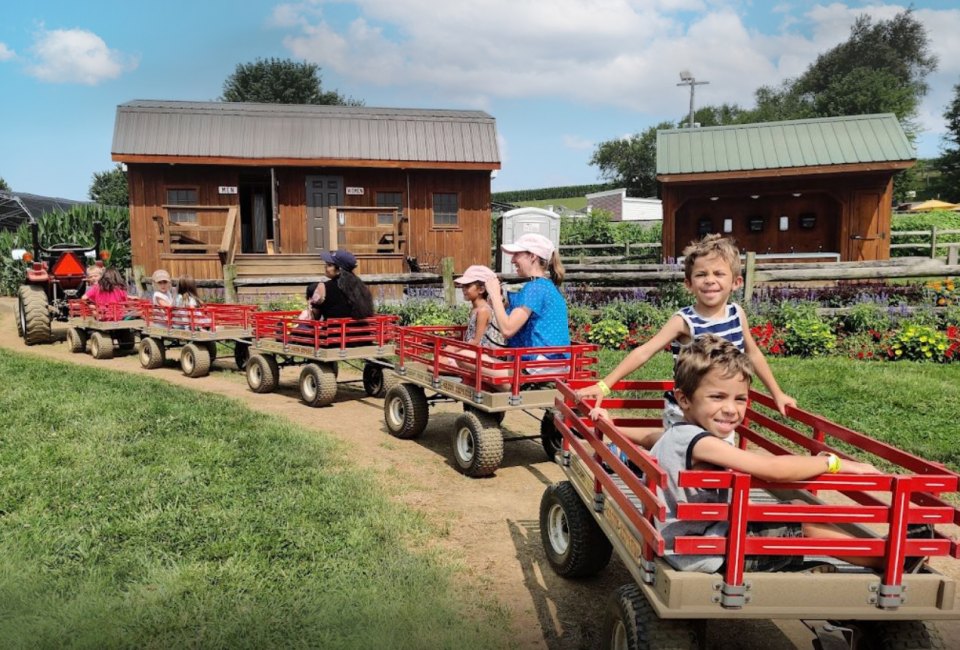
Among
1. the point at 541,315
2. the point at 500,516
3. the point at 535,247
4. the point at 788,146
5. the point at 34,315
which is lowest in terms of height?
the point at 500,516

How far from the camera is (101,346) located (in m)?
12.5

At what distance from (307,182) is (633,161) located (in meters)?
75.8

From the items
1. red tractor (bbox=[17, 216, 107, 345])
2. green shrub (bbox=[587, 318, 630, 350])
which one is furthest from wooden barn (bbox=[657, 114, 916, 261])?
red tractor (bbox=[17, 216, 107, 345])

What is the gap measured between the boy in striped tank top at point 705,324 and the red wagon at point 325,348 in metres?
4.52

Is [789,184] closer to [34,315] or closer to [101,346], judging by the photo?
[101,346]

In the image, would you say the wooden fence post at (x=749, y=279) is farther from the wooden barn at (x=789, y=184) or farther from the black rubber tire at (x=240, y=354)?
the wooden barn at (x=789, y=184)

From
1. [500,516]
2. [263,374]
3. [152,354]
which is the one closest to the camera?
[500,516]

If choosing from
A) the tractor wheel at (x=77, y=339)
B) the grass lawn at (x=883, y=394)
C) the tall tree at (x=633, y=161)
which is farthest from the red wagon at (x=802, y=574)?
the tall tree at (x=633, y=161)

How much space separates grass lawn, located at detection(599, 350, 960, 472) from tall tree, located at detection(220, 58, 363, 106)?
4821cm

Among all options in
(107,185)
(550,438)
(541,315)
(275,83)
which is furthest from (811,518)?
(107,185)

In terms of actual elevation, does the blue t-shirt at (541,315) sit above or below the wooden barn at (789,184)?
below

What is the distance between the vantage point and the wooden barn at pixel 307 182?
19891 millimetres

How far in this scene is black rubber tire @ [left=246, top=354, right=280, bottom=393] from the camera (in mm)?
9562

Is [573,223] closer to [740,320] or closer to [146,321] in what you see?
[146,321]
